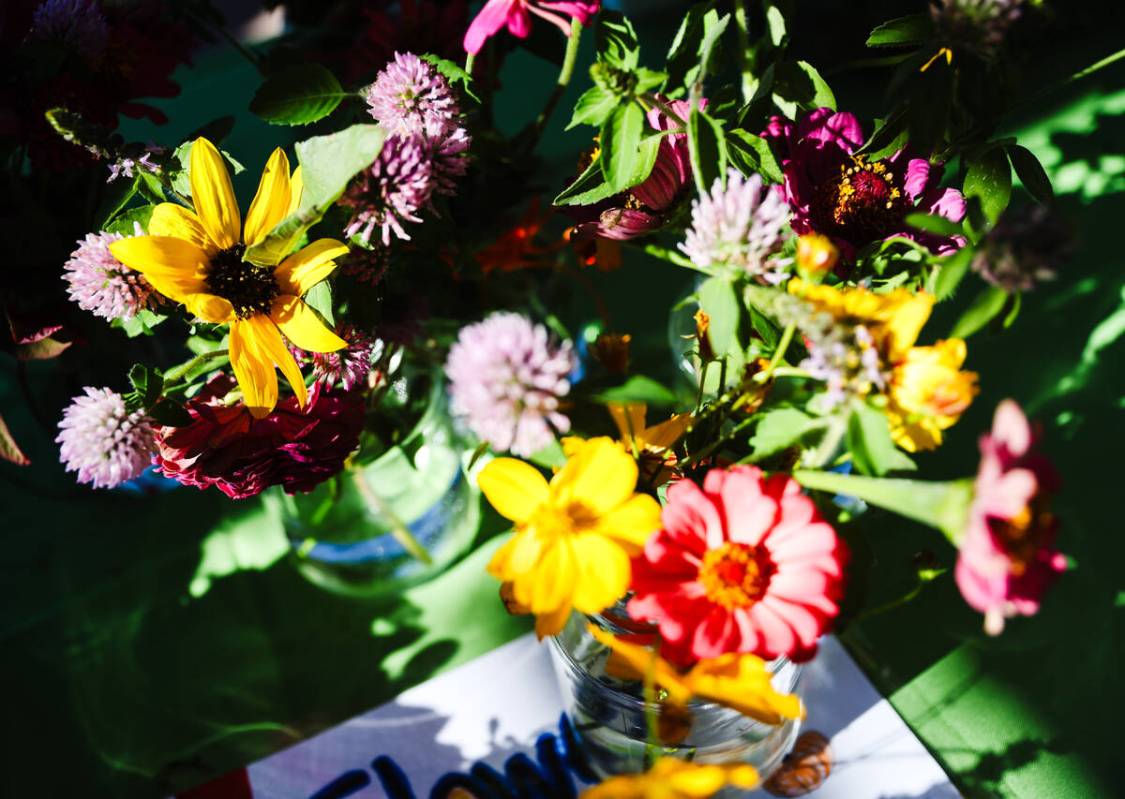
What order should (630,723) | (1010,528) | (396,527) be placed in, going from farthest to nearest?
(396,527) → (630,723) → (1010,528)

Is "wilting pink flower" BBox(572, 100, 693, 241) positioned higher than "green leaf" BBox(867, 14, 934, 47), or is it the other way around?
"green leaf" BBox(867, 14, 934, 47)

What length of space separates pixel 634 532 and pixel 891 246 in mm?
173

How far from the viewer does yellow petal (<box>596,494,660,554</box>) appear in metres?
0.33

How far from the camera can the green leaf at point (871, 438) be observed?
300mm

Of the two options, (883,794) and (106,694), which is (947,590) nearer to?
(883,794)

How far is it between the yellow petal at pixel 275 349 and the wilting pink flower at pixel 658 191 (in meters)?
0.13

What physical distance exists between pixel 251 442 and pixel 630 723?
275mm

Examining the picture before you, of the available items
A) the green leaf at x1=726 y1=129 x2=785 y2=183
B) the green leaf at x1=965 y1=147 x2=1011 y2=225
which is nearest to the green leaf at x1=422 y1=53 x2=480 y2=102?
the green leaf at x1=726 y1=129 x2=785 y2=183

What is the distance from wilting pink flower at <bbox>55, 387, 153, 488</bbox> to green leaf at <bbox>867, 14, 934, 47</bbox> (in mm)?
340

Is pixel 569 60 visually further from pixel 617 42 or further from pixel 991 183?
pixel 991 183

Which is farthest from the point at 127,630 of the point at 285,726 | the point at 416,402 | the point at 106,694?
the point at 416,402

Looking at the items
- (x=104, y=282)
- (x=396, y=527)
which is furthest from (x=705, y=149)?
(x=396, y=527)

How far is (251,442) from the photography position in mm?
388

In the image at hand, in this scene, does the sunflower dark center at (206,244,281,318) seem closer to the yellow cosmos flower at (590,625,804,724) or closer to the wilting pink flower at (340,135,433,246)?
the wilting pink flower at (340,135,433,246)
